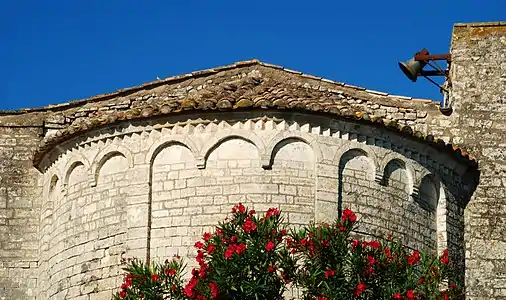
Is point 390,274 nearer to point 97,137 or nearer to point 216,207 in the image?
point 216,207

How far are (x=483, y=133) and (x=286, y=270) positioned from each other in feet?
19.5

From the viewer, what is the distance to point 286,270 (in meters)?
15.9

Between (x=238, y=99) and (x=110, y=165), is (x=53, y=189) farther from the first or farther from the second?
(x=238, y=99)

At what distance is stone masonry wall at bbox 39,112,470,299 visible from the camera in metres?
17.9

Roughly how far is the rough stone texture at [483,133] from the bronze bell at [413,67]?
26.8 inches

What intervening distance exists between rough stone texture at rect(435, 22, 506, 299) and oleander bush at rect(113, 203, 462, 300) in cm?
402

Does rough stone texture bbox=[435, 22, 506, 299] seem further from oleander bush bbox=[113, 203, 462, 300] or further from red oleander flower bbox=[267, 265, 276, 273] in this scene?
red oleander flower bbox=[267, 265, 276, 273]

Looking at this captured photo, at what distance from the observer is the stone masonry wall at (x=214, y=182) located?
1794 centimetres

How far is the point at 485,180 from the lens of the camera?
67.0 ft

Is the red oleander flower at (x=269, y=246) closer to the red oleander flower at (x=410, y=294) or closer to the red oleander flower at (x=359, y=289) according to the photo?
the red oleander flower at (x=359, y=289)

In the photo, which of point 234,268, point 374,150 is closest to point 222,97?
point 374,150

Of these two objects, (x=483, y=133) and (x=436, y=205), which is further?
(x=483, y=133)

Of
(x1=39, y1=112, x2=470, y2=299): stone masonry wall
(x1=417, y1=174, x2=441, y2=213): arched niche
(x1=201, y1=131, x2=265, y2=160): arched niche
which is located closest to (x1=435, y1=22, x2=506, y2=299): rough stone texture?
(x1=417, y1=174, x2=441, y2=213): arched niche

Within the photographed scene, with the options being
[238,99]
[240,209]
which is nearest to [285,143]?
[238,99]
